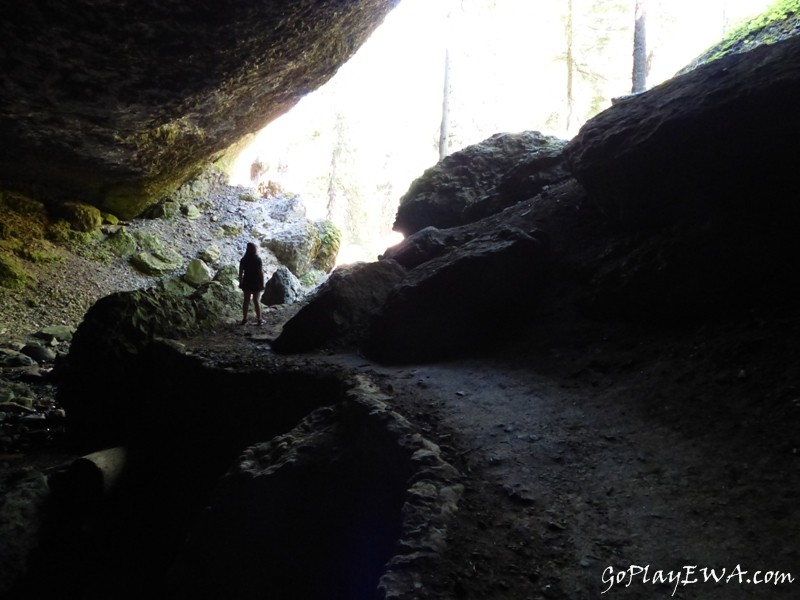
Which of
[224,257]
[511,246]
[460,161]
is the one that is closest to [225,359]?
[511,246]

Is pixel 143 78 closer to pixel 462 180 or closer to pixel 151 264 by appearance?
pixel 462 180

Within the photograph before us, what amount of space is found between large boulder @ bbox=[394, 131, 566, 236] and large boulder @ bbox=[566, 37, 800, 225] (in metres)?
4.89

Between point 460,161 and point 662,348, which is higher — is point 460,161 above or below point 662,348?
above

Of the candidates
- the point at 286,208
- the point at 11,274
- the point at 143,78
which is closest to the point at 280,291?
the point at 143,78

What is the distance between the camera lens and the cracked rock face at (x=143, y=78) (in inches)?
323

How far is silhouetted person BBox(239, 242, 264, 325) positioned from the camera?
33.3 feet

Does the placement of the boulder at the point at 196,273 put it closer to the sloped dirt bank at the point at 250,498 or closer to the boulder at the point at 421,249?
the sloped dirt bank at the point at 250,498

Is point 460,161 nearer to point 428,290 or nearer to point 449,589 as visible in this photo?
point 428,290

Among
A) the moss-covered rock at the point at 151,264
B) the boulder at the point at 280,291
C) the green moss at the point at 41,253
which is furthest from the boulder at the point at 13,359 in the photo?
the moss-covered rock at the point at 151,264

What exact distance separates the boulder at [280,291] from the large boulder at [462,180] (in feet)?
12.4

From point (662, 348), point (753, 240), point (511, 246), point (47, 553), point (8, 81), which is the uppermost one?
point (8, 81)

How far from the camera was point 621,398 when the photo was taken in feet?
16.8

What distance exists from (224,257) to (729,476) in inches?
783

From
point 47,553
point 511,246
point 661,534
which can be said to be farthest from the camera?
point 511,246
